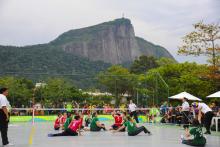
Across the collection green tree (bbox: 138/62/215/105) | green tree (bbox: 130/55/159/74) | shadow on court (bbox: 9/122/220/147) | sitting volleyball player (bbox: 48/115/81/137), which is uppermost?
green tree (bbox: 130/55/159/74)

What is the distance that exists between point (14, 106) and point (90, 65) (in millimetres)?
80047

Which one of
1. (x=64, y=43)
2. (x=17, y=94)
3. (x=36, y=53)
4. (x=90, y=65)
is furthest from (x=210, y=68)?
(x=64, y=43)

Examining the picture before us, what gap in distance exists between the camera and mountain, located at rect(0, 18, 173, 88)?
3556 centimetres

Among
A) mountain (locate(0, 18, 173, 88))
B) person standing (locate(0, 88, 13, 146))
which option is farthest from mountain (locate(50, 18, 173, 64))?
person standing (locate(0, 88, 13, 146))

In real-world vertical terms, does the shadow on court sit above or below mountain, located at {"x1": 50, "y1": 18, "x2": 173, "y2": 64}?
below

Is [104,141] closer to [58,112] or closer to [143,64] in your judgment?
[58,112]

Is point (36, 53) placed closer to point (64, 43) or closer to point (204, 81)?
point (204, 81)

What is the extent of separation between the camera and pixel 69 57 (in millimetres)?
103375

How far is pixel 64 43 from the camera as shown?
543 ft

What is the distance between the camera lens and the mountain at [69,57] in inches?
1400

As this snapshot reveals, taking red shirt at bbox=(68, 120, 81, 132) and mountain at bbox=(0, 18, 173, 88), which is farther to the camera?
mountain at bbox=(0, 18, 173, 88)

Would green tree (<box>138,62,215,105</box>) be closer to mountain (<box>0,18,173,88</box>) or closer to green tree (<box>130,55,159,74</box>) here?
mountain (<box>0,18,173,88</box>)

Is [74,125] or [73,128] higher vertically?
[74,125]

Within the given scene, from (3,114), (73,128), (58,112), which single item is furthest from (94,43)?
(3,114)
